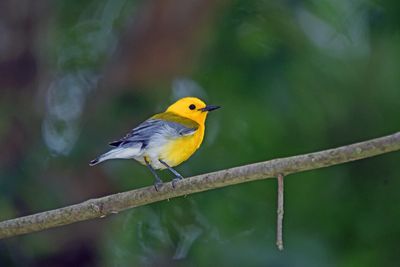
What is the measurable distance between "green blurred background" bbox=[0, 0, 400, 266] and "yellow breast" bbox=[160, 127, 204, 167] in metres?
1.32

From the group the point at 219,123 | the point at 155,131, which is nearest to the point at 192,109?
the point at 155,131

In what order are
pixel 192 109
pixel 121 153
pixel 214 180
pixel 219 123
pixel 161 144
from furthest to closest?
pixel 219 123 < pixel 192 109 < pixel 161 144 < pixel 121 153 < pixel 214 180

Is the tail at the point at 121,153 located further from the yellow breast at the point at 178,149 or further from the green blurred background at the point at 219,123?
the green blurred background at the point at 219,123

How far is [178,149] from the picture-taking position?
4.75 m

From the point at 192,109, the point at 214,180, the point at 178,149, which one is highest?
the point at 214,180

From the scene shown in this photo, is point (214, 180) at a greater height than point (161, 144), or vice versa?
point (214, 180)

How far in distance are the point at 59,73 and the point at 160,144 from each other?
305 cm

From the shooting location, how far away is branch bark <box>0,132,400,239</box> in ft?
10.6

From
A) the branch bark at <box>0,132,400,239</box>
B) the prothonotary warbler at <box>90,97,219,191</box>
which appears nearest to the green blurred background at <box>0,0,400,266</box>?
the prothonotary warbler at <box>90,97,219,191</box>

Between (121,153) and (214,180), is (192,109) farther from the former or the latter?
(214,180)

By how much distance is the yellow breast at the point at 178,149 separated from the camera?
15.5ft

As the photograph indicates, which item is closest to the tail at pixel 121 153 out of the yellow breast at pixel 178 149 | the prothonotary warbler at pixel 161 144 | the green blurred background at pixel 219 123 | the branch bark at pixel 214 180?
the prothonotary warbler at pixel 161 144

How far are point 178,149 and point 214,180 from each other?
1.22 metres

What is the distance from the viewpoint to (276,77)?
6.45 metres
